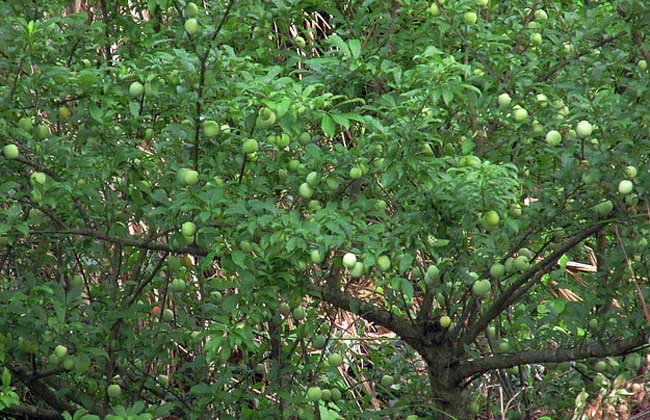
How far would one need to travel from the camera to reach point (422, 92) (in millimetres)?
2705

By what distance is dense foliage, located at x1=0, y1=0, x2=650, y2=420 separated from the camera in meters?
2.78

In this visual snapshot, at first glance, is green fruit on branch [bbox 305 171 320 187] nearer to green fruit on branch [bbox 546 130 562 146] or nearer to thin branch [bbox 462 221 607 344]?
green fruit on branch [bbox 546 130 562 146]

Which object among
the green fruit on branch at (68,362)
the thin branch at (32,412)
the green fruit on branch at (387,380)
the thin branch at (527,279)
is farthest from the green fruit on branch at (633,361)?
the thin branch at (32,412)

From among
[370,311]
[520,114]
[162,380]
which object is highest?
[520,114]

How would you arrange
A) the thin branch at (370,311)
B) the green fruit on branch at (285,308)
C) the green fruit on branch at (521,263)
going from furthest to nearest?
1. the green fruit on branch at (285,308)
2. the thin branch at (370,311)
3. the green fruit on branch at (521,263)

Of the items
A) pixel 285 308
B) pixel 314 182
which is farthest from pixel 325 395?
pixel 314 182

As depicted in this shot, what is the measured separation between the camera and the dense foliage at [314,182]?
2.78m

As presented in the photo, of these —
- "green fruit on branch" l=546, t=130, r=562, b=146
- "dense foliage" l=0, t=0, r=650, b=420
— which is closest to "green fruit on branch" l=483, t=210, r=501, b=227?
"dense foliage" l=0, t=0, r=650, b=420

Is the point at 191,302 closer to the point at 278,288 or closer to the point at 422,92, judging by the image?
the point at 278,288

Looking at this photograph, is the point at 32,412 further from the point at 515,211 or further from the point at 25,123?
the point at 515,211

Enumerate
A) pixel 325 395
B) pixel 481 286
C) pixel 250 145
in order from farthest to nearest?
pixel 325 395, pixel 481 286, pixel 250 145

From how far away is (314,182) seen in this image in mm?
2875

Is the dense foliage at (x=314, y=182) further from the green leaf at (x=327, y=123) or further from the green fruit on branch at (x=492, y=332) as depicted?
the green fruit on branch at (x=492, y=332)

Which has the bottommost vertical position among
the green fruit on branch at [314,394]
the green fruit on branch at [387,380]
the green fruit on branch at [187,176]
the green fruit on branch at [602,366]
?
the green fruit on branch at [387,380]
